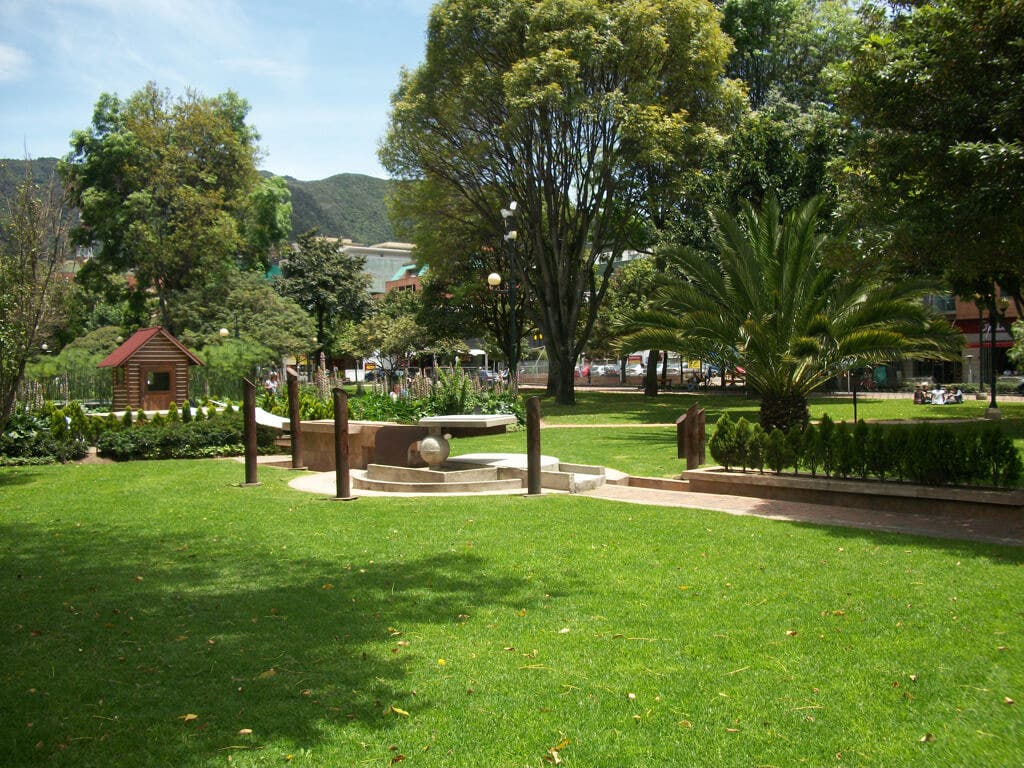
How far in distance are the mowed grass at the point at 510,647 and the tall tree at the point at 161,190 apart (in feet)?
121

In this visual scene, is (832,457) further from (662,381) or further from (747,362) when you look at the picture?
(662,381)

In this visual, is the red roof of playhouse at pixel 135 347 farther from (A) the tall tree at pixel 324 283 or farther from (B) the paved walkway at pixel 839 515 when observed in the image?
(A) the tall tree at pixel 324 283

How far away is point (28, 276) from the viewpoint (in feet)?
36.8

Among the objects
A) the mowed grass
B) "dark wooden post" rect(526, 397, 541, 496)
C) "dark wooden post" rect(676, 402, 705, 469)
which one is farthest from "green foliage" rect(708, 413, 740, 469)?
the mowed grass

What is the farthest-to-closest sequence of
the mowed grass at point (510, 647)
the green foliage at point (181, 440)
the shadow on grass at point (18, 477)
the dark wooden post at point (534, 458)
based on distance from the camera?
the green foliage at point (181, 440), the shadow on grass at point (18, 477), the dark wooden post at point (534, 458), the mowed grass at point (510, 647)

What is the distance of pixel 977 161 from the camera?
9344 millimetres

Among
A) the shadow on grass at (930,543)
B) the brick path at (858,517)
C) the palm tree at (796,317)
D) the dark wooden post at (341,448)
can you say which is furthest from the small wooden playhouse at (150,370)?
the shadow on grass at (930,543)

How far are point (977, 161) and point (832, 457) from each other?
402 centimetres

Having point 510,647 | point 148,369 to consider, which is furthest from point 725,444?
point 148,369

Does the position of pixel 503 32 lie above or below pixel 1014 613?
above

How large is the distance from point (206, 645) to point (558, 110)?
2630 centimetres

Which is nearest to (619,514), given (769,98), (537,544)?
(537,544)

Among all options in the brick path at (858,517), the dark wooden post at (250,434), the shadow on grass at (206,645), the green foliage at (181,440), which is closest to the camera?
the shadow on grass at (206,645)

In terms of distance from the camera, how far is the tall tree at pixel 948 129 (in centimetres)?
958
